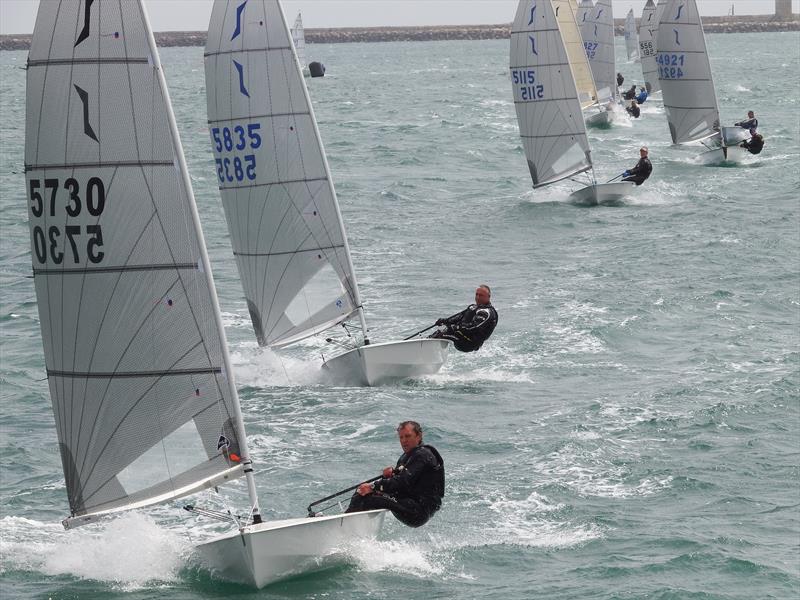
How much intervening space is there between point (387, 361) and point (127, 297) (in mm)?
7428

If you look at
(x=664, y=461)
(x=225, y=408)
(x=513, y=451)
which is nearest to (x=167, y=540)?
(x=225, y=408)

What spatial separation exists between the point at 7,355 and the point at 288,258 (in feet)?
16.5

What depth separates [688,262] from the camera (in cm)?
2738

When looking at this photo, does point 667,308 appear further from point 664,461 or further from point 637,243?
point 664,461

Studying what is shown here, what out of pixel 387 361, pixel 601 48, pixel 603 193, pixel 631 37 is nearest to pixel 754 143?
pixel 603 193

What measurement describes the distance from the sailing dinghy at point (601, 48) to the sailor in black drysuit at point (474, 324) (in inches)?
1503

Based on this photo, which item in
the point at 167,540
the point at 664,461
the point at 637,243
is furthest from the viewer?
the point at 637,243

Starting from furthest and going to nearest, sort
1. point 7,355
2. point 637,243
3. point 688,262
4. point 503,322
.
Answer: point 637,243 < point 688,262 < point 503,322 < point 7,355

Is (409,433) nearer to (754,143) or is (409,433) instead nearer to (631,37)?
(754,143)

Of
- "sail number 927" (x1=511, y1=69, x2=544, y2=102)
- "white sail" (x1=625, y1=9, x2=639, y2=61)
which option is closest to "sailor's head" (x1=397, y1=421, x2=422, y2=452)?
"sail number 927" (x1=511, y1=69, x2=544, y2=102)

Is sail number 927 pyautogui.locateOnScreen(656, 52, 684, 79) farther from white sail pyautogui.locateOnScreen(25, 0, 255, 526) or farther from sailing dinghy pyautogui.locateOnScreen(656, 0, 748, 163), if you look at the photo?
white sail pyautogui.locateOnScreen(25, 0, 255, 526)

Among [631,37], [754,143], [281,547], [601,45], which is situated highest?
[601,45]

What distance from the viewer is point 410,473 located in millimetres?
11672

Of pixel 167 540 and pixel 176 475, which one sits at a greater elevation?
pixel 176 475
